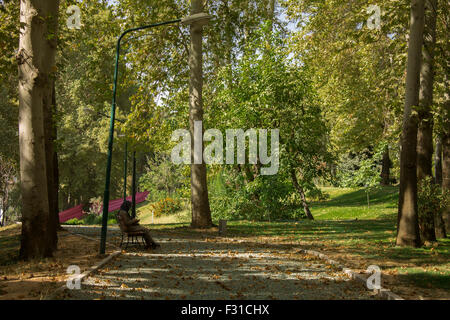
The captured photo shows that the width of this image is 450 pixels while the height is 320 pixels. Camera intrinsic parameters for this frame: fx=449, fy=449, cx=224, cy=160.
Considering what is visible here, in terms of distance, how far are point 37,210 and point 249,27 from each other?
Answer: 16.2 m

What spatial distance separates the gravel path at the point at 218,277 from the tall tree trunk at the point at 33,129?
2.05 m

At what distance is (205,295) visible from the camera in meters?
7.88

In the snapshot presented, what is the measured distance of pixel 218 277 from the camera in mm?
9602

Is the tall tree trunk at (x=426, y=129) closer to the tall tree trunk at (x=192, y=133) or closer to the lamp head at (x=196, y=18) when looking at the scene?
the lamp head at (x=196, y=18)

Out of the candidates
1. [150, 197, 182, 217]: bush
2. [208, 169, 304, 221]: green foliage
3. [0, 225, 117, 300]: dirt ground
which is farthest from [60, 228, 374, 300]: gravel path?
[150, 197, 182, 217]: bush

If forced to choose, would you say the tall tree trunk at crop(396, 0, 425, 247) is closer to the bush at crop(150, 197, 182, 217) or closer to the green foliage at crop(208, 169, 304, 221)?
the green foliage at crop(208, 169, 304, 221)

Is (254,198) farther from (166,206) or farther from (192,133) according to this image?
(166,206)

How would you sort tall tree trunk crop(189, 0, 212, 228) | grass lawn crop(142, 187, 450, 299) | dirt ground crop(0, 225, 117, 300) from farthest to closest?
tall tree trunk crop(189, 0, 212, 228) < grass lawn crop(142, 187, 450, 299) < dirt ground crop(0, 225, 117, 300)

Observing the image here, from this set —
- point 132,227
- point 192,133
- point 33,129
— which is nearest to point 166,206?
point 192,133

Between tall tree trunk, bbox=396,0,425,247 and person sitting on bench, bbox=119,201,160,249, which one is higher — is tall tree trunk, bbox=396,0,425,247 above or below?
above

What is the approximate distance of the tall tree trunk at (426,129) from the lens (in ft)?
44.3

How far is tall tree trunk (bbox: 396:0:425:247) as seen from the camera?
493 inches

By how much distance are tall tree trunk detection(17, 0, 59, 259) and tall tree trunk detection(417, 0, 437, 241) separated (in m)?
10.6

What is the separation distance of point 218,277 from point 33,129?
18.6ft
